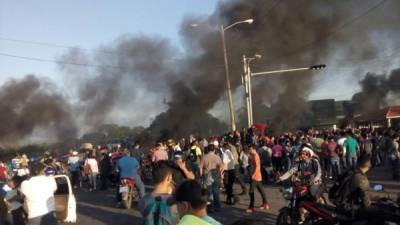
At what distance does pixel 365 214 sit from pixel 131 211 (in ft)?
21.5

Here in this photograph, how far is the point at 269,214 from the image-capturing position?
1010 centimetres

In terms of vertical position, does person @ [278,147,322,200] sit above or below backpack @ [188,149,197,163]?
below

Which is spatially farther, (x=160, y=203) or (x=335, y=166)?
(x=335, y=166)

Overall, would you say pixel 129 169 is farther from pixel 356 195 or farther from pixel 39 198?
pixel 356 195

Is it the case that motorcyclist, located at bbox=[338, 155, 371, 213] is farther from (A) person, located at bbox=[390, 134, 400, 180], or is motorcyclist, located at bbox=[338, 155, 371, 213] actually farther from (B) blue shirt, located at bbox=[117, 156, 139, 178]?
(A) person, located at bbox=[390, 134, 400, 180]

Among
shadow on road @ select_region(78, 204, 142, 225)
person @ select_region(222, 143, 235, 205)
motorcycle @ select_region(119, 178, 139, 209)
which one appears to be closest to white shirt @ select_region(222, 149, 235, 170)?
person @ select_region(222, 143, 235, 205)

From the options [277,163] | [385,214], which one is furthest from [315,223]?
[277,163]

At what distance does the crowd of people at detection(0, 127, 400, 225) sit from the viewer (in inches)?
152

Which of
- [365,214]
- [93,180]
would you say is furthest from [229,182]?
[93,180]

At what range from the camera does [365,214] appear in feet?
20.5

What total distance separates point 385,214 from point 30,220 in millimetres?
4013

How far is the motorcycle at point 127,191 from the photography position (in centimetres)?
1213

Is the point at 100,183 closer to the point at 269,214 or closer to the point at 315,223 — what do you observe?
the point at 269,214

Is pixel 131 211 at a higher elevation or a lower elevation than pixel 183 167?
lower
